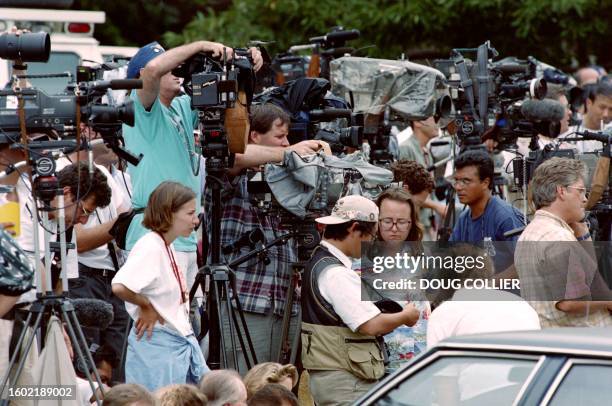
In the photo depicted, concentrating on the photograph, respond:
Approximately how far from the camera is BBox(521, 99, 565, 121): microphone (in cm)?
985

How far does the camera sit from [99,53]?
12.8 m

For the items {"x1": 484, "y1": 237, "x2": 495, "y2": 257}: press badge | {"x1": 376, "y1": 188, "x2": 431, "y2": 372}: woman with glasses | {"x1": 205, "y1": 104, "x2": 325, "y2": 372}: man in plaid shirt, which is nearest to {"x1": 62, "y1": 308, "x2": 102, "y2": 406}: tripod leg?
{"x1": 205, "y1": 104, "x2": 325, "y2": 372}: man in plaid shirt

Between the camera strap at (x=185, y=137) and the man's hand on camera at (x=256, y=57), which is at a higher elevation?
the man's hand on camera at (x=256, y=57)

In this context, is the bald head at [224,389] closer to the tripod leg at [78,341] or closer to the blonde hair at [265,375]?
the blonde hair at [265,375]

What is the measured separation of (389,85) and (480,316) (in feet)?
12.7

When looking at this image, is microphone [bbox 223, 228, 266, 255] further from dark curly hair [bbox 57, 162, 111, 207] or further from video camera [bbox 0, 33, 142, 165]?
video camera [bbox 0, 33, 142, 165]

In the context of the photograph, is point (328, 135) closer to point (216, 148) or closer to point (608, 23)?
point (216, 148)

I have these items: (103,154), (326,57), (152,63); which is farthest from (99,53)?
(152,63)

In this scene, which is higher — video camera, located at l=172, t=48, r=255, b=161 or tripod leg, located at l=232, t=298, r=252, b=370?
video camera, located at l=172, t=48, r=255, b=161

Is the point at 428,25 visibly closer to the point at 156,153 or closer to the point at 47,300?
the point at 156,153

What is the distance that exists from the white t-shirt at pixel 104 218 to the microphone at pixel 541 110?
2956 mm

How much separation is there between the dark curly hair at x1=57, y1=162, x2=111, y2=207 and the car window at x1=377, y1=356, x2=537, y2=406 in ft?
10.6

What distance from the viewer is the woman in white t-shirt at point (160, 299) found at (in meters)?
7.06

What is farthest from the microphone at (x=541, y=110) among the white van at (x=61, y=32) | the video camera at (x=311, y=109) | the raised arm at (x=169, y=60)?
the white van at (x=61, y=32)
